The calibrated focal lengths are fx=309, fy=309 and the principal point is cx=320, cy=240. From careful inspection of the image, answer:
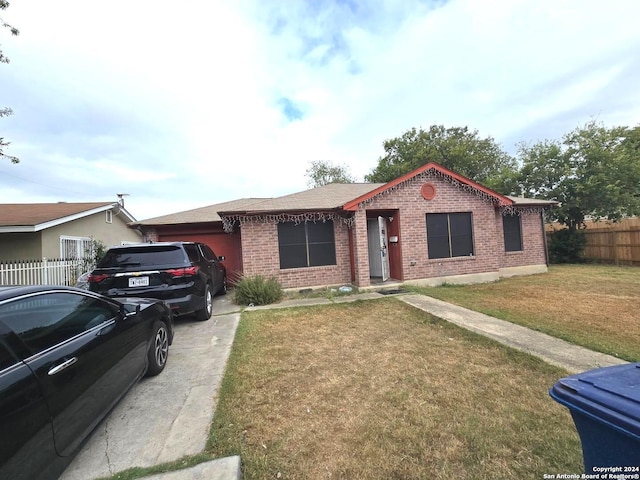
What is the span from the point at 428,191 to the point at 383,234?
1962 mm

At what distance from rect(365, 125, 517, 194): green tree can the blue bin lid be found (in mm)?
28884

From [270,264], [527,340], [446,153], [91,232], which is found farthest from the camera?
[446,153]

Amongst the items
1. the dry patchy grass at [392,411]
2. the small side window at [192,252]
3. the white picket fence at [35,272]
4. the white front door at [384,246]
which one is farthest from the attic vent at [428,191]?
the white picket fence at [35,272]

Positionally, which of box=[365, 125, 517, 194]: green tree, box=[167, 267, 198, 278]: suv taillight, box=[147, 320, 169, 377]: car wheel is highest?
box=[365, 125, 517, 194]: green tree

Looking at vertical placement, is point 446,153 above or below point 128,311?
above

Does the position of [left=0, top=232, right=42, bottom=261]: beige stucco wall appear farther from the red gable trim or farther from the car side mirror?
the red gable trim

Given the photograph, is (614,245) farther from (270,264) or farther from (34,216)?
(34,216)

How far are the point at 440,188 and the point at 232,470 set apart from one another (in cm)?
963

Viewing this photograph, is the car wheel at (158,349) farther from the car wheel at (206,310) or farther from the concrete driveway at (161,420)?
the car wheel at (206,310)

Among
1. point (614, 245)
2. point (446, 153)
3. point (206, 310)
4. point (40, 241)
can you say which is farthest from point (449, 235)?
point (446, 153)

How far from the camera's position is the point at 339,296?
848 cm

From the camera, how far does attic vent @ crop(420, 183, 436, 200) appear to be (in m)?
9.83

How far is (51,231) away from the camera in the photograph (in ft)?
32.3

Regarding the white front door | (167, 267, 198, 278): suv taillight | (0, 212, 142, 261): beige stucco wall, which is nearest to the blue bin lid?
(167, 267, 198, 278): suv taillight
